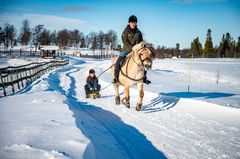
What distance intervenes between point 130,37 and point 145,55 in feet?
5.60

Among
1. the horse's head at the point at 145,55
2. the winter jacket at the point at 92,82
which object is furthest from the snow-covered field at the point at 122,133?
the winter jacket at the point at 92,82

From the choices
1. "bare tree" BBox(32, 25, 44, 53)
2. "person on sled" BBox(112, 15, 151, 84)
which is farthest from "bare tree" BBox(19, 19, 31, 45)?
"person on sled" BBox(112, 15, 151, 84)

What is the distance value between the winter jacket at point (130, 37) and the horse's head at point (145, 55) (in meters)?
1.05

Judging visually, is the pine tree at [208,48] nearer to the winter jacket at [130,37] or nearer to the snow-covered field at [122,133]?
the winter jacket at [130,37]

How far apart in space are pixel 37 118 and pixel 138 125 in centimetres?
276

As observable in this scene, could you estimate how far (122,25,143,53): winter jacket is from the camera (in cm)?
959

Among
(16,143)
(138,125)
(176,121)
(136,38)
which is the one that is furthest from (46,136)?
(136,38)

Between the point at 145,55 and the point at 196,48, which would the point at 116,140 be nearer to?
the point at 145,55

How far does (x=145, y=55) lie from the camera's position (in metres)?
8.20

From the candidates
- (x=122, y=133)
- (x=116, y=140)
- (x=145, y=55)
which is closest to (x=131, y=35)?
(x=145, y=55)

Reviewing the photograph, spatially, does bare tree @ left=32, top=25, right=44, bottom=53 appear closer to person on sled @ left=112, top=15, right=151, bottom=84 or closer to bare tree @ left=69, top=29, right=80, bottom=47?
bare tree @ left=69, top=29, right=80, bottom=47

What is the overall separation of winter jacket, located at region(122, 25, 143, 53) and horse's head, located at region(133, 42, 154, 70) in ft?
3.44

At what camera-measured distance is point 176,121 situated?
753 centimetres

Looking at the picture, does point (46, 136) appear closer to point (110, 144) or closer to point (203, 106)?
point (110, 144)
